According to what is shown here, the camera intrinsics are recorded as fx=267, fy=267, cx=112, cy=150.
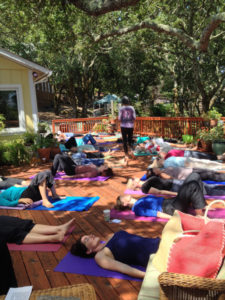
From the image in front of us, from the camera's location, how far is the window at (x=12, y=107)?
931 cm

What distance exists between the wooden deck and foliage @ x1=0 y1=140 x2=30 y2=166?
2593 mm

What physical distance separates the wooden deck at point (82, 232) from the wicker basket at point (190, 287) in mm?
946

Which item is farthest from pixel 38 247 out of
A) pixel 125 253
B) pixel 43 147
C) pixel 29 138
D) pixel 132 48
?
pixel 132 48

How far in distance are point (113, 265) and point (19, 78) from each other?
8.25 m

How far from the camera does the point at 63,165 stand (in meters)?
6.52

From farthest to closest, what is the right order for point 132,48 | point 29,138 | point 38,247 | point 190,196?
point 132,48 < point 29,138 < point 190,196 < point 38,247

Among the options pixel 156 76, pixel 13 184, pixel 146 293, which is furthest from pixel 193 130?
pixel 156 76

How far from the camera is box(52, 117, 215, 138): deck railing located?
1076 centimetres

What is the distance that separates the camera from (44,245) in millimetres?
3385

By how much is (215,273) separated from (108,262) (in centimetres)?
125

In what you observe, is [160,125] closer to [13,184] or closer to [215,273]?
[13,184]

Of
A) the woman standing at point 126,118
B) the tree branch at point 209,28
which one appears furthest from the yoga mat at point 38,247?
the tree branch at point 209,28

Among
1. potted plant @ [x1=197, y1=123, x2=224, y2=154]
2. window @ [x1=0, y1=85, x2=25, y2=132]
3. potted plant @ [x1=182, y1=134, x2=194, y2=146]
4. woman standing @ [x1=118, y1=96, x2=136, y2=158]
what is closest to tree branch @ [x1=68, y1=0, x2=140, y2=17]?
woman standing @ [x1=118, y1=96, x2=136, y2=158]

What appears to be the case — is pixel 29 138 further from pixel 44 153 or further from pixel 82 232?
pixel 82 232
